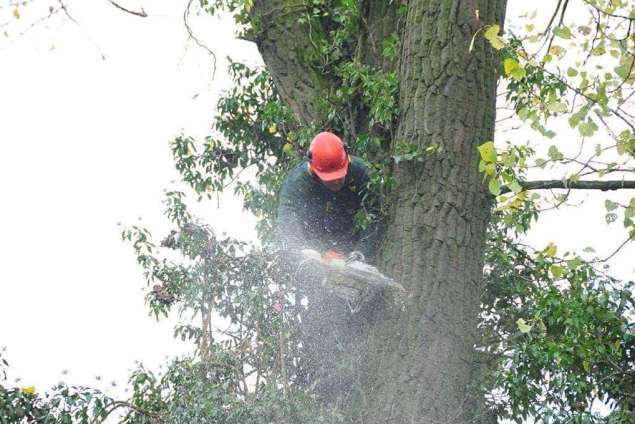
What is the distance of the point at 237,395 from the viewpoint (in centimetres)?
605

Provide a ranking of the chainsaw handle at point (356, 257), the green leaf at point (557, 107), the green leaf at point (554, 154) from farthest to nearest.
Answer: the chainsaw handle at point (356, 257), the green leaf at point (554, 154), the green leaf at point (557, 107)

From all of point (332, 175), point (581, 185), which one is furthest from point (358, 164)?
point (581, 185)

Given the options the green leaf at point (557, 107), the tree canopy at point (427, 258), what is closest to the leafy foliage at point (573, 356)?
the tree canopy at point (427, 258)

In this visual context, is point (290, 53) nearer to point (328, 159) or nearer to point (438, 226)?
point (328, 159)

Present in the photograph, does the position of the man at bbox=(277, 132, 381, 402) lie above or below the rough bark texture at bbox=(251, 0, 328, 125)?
below

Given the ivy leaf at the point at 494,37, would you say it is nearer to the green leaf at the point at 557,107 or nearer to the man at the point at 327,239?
the green leaf at the point at 557,107

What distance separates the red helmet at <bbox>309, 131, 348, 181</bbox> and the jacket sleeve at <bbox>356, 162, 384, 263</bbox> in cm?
15

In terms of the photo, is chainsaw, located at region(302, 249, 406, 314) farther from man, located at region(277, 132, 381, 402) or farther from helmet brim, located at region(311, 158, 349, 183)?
helmet brim, located at region(311, 158, 349, 183)

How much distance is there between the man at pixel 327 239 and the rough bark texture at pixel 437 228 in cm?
19

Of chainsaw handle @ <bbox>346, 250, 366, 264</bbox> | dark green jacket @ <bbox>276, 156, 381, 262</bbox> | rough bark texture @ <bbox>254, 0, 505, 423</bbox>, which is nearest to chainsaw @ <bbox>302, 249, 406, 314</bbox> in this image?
chainsaw handle @ <bbox>346, 250, 366, 264</bbox>

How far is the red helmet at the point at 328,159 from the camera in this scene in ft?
18.4

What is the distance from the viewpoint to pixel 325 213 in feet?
19.6

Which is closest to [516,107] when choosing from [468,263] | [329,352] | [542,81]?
[542,81]

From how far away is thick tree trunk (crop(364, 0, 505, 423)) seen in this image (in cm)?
523
